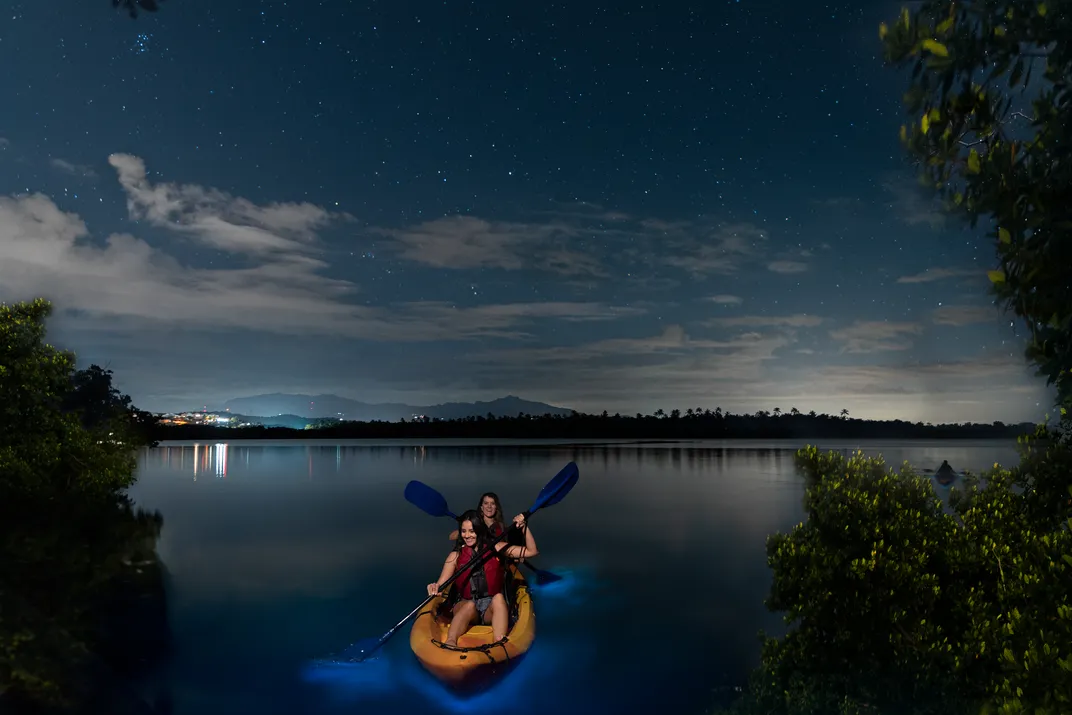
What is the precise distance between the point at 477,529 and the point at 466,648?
7.12ft

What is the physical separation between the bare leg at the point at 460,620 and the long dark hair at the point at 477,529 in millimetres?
936

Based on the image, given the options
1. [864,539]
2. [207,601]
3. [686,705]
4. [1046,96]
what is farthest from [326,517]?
[1046,96]

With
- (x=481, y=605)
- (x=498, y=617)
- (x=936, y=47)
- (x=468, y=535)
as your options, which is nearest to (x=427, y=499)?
(x=468, y=535)

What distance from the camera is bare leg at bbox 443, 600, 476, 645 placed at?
31.5 feet

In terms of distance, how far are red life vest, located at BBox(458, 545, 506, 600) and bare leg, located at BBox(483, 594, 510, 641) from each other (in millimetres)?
400

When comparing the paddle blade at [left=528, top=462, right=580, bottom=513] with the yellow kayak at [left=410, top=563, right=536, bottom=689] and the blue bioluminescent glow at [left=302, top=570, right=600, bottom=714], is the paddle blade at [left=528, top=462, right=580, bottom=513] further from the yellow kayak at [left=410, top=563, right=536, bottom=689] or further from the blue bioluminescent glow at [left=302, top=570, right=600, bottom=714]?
the yellow kayak at [left=410, top=563, right=536, bottom=689]

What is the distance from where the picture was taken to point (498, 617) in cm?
980

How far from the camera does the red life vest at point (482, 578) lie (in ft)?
34.5

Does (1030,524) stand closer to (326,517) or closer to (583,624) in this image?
(583,624)

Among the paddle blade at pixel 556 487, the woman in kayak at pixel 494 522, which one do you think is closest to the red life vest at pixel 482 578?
the woman in kayak at pixel 494 522

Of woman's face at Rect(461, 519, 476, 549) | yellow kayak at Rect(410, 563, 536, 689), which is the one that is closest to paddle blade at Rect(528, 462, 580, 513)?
woman's face at Rect(461, 519, 476, 549)

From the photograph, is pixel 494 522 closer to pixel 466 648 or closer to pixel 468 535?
pixel 468 535

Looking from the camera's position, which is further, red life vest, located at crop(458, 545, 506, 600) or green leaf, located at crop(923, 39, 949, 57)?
red life vest, located at crop(458, 545, 506, 600)

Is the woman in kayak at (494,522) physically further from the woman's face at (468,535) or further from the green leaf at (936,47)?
the green leaf at (936,47)
